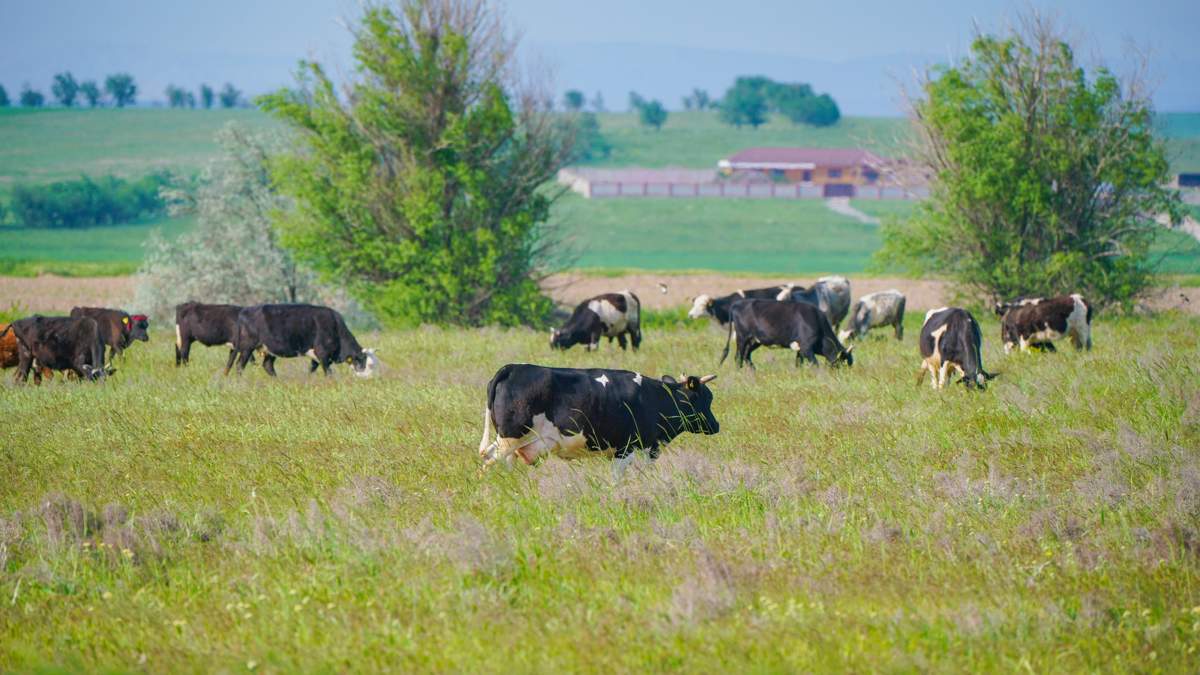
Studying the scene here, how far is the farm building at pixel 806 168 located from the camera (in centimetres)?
13388

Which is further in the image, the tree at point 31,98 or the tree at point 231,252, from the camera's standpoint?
the tree at point 31,98

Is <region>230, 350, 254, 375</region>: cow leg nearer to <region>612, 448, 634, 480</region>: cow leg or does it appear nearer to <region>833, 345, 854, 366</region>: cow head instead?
<region>833, 345, 854, 366</region>: cow head

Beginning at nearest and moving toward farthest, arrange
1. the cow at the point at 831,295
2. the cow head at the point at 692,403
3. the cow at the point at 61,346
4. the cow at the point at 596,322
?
the cow head at the point at 692,403 → the cow at the point at 61,346 → the cow at the point at 596,322 → the cow at the point at 831,295

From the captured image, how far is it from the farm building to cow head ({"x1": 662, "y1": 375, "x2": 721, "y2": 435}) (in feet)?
400

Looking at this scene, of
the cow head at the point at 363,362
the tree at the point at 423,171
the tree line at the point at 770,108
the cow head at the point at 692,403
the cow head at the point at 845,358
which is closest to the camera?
the cow head at the point at 692,403

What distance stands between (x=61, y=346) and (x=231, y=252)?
23213 millimetres

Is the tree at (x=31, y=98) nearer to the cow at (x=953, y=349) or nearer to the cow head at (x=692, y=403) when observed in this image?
the cow at (x=953, y=349)

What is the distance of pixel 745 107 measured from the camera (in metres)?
176

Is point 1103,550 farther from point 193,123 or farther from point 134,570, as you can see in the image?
point 193,123

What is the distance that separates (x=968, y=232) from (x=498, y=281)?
13039mm

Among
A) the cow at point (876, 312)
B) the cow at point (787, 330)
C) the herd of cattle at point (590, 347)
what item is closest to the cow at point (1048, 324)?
the herd of cattle at point (590, 347)

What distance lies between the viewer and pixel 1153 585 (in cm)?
761

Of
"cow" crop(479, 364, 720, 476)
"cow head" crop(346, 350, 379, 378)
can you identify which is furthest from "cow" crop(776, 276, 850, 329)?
"cow" crop(479, 364, 720, 476)

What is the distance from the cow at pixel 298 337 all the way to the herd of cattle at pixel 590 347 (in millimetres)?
16
